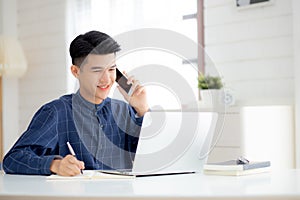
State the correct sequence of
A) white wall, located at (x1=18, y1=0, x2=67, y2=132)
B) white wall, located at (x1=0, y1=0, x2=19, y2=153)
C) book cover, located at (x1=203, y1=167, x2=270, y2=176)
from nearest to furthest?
book cover, located at (x1=203, y1=167, x2=270, y2=176), white wall, located at (x1=18, y1=0, x2=67, y2=132), white wall, located at (x1=0, y1=0, x2=19, y2=153)

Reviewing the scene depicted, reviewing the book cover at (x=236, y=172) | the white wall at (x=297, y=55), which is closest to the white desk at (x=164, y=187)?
the book cover at (x=236, y=172)

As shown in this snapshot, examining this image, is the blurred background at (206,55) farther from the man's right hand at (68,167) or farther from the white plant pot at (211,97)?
the man's right hand at (68,167)

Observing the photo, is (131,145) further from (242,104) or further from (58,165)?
(242,104)

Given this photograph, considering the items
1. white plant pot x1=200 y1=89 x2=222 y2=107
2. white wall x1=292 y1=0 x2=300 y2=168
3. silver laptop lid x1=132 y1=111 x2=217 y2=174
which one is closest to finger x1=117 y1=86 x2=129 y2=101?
silver laptop lid x1=132 y1=111 x2=217 y2=174

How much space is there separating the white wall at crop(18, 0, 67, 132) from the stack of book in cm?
338

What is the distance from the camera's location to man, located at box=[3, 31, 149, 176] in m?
1.72

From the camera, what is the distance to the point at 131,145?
6.14 feet

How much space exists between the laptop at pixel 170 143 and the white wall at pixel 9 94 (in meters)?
3.74

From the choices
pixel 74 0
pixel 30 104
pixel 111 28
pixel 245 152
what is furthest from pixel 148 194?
pixel 30 104

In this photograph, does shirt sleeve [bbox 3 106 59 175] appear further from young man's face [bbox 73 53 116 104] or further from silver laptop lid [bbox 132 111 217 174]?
silver laptop lid [bbox 132 111 217 174]

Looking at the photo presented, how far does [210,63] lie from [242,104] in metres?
0.44

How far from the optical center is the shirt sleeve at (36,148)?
62.7 inches

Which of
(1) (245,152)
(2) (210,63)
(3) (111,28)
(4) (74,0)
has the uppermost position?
(4) (74,0)

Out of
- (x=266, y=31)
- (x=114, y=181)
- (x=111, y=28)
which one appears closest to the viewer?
(x=114, y=181)
